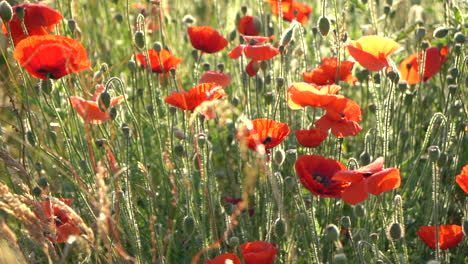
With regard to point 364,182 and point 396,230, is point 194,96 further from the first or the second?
point 396,230

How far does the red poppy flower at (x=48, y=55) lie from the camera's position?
79.0 inches

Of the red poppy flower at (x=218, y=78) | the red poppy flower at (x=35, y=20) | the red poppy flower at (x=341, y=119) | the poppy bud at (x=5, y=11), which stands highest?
the poppy bud at (x=5, y=11)

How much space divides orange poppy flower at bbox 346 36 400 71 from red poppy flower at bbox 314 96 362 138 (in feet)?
0.60

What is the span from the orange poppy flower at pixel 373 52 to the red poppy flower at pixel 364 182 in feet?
1.70

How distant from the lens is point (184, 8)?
4.34 metres

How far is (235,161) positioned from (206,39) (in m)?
0.60

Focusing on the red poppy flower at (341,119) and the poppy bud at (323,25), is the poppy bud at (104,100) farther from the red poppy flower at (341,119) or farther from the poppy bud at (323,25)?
the poppy bud at (323,25)

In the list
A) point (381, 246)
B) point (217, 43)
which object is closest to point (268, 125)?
point (381, 246)

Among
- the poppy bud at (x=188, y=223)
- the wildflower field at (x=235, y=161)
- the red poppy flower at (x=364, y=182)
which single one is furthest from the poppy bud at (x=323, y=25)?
the poppy bud at (x=188, y=223)

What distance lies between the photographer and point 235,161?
304 cm

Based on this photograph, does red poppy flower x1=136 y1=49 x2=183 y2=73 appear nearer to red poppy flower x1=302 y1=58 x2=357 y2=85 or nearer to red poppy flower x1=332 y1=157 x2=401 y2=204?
red poppy flower x1=302 y1=58 x2=357 y2=85

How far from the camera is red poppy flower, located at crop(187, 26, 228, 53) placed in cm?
265

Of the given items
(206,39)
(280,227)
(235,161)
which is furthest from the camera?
(235,161)

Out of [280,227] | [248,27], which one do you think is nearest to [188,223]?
[280,227]
